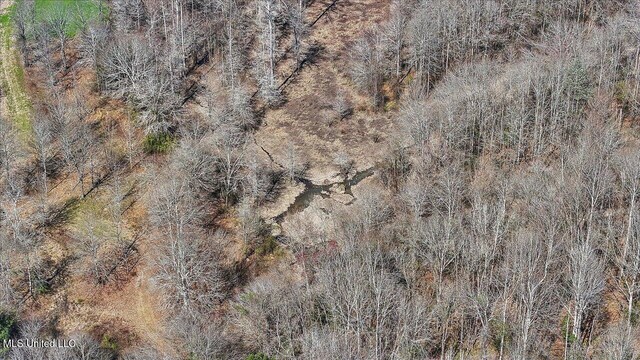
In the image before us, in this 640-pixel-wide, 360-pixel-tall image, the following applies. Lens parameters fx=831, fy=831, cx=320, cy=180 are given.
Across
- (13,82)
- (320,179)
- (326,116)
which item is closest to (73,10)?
(13,82)

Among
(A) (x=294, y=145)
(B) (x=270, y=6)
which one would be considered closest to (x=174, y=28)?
(B) (x=270, y=6)

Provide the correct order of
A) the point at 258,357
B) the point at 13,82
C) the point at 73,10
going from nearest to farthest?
1. the point at 258,357
2. the point at 13,82
3. the point at 73,10

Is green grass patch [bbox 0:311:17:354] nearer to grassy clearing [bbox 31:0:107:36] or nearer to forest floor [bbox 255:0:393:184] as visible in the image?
forest floor [bbox 255:0:393:184]

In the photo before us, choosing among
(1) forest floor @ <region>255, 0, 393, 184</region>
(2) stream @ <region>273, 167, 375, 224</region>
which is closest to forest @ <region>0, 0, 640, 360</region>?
(2) stream @ <region>273, 167, 375, 224</region>

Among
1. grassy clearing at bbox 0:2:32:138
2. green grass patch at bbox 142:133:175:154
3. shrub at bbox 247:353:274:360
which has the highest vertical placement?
grassy clearing at bbox 0:2:32:138

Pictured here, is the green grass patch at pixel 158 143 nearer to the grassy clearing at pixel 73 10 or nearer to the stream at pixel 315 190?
the stream at pixel 315 190

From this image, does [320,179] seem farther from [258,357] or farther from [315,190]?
[258,357]
